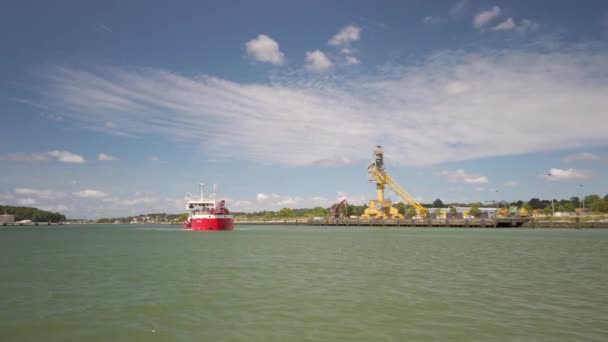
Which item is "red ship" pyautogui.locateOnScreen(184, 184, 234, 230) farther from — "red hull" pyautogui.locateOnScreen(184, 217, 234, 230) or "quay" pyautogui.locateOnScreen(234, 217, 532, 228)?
A: "quay" pyautogui.locateOnScreen(234, 217, 532, 228)

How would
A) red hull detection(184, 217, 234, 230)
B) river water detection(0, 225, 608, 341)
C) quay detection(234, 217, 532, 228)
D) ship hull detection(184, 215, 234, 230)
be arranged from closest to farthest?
river water detection(0, 225, 608, 341)
ship hull detection(184, 215, 234, 230)
red hull detection(184, 217, 234, 230)
quay detection(234, 217, 532, 228)

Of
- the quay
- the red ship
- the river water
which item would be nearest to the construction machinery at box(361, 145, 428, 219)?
the quay

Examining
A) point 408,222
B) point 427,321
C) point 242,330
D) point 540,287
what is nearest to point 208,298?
point 242,330

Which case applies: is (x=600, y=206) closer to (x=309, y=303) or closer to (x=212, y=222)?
(x=212, y=222)

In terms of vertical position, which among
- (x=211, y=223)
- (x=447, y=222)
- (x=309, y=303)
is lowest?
(x=447, y=222)

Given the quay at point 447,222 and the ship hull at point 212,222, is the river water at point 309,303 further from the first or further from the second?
the quay at point 447,222

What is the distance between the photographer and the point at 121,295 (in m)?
17.8

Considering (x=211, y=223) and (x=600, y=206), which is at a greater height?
(x=600, y=206)

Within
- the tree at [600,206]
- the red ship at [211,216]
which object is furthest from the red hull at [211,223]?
the tree at [600,206]

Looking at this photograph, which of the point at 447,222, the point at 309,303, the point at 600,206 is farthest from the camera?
the point at 600,206

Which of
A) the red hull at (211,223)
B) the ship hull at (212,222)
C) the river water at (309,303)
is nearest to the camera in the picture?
the river water at (309,303)

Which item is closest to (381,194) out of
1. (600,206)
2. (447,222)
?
(447,222)

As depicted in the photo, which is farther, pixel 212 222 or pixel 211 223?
pixel 211 223

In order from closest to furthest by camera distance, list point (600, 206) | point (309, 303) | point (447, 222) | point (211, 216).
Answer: point (309, 303), point (211, 216), point (447, 222), point (600, 206)
